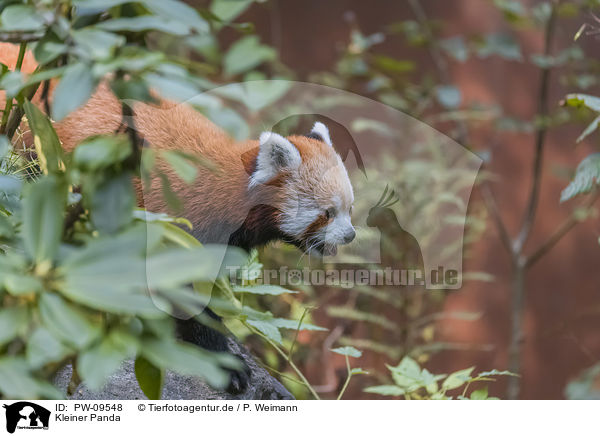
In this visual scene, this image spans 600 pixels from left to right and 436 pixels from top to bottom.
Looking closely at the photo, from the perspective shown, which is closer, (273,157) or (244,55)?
(244,55)

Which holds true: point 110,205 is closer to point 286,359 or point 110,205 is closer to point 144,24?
point 144,24

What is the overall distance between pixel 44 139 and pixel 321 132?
41 centimetres

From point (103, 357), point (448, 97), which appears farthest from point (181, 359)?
point (448, 97)

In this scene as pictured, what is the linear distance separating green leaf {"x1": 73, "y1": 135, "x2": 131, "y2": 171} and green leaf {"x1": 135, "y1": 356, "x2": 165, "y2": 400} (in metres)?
0.18

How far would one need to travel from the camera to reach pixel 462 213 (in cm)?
121

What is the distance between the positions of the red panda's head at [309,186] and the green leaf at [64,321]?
0.46 metres

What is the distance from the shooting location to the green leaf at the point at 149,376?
539mm

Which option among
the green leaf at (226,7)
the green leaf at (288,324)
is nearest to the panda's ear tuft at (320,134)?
the green leaf at (288,324)

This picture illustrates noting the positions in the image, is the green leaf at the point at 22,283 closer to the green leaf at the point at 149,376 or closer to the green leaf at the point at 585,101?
the green leaf at the point at 149,376

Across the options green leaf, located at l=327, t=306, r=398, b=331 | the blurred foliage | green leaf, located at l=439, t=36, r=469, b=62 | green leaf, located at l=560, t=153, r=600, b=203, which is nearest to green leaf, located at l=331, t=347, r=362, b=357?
the blurred foliage

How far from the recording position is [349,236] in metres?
0.88

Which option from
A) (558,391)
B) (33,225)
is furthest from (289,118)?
(558,391)
